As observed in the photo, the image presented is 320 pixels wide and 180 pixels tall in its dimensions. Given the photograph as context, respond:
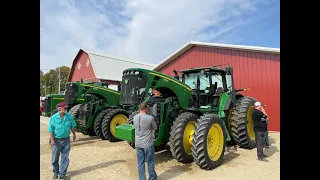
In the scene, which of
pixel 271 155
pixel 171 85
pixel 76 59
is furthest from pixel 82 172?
pixel 76 59

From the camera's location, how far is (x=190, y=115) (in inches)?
227

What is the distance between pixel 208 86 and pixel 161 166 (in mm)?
2864

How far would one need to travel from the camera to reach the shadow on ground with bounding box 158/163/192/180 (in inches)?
194

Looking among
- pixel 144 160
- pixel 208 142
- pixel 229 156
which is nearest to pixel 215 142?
pixel 208 142

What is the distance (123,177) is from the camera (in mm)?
4941

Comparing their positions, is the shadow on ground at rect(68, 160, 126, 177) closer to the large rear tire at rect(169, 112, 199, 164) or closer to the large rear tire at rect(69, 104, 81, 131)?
the large rear tire at rect(169, 112, 199, 164)

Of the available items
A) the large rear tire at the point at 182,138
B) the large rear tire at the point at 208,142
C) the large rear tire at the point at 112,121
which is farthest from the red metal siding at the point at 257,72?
the large rear tire at the point at 182,138

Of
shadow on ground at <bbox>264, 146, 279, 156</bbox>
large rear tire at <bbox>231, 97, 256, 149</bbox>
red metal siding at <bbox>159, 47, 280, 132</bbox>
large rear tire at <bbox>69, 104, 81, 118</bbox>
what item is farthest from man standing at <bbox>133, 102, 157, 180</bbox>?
red metal siding at <bbox>159, 47, 280, 132</bbox>

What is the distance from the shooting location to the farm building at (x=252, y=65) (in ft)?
33.6

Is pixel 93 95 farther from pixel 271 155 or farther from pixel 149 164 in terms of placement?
pixel 271 155
